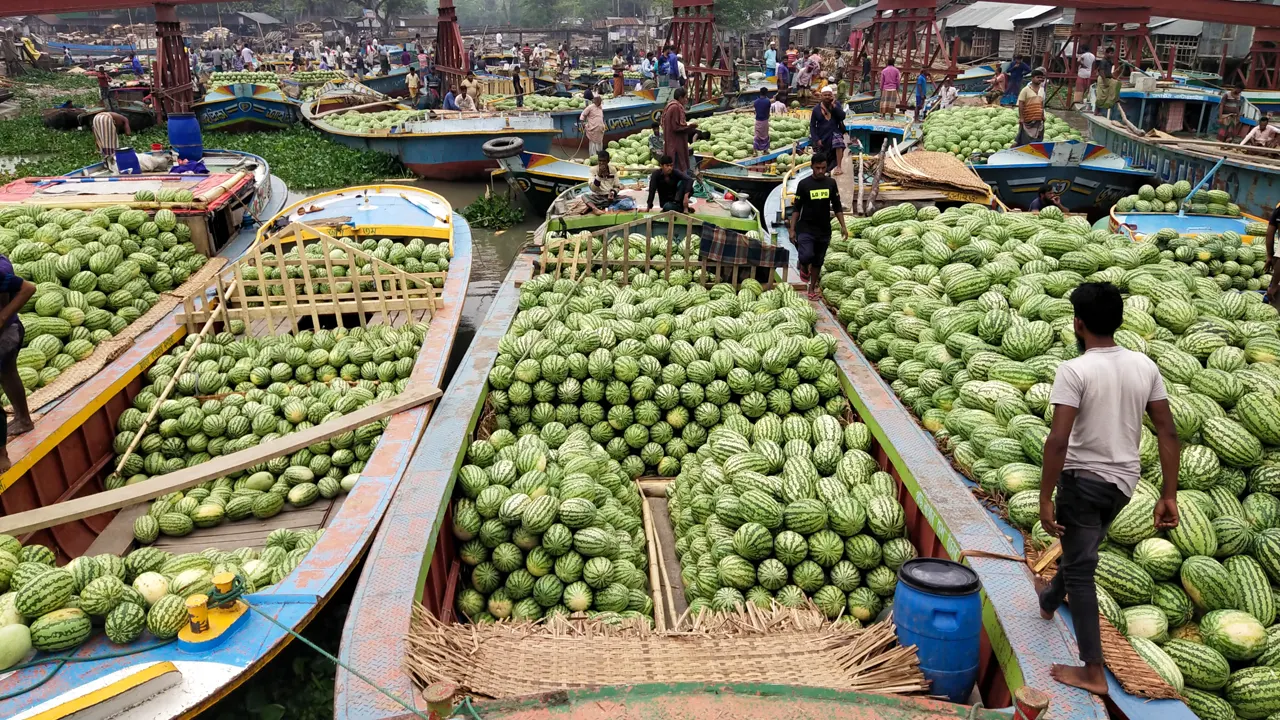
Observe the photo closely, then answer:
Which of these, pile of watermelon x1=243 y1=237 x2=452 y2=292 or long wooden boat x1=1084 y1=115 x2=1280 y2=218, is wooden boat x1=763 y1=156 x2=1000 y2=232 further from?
pile of watermelon x1=243 y1=237 x2=452 y2=292

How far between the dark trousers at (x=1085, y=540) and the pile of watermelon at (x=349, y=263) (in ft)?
19.7

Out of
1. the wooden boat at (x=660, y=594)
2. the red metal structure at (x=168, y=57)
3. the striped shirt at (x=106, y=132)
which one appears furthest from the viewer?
the red metal structure at (x=168, y=57)

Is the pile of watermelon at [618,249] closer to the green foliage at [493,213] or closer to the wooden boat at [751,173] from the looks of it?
the wooden boat at [751,173]

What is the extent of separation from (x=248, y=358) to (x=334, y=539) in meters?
3.46

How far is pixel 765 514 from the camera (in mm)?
4352

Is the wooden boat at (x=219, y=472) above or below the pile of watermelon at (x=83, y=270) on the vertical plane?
below

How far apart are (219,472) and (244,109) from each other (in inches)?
927

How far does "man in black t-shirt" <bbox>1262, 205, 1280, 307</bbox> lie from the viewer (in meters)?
7.43

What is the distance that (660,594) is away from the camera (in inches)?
185

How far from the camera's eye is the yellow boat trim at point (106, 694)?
285 cm

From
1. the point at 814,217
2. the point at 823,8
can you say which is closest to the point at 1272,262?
the point at 814,217

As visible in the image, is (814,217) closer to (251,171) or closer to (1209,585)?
(1209,585)

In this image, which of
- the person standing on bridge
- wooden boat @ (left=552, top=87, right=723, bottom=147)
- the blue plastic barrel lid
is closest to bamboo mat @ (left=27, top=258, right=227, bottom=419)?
the blue plastic barrel lid

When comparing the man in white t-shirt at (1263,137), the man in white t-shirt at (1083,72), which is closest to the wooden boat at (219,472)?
the man in white t-shirt at (1263,137)
